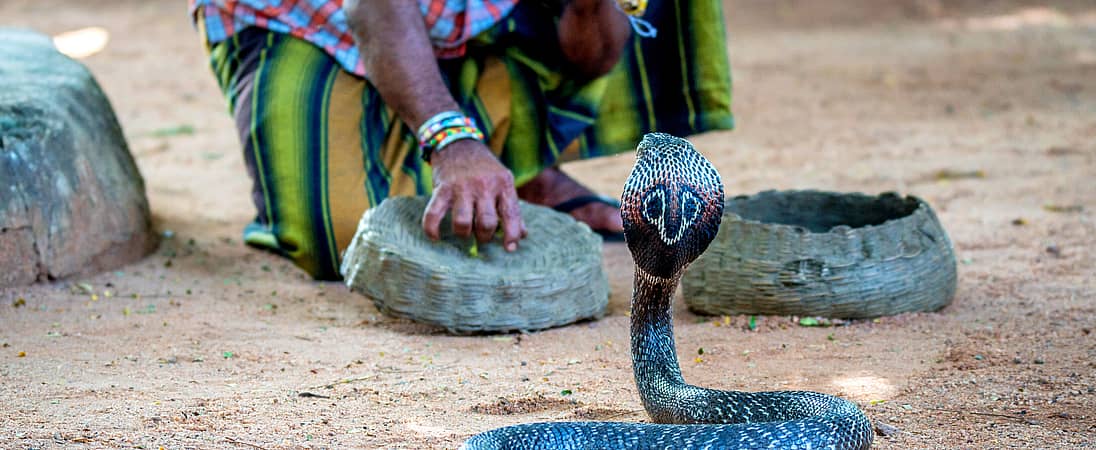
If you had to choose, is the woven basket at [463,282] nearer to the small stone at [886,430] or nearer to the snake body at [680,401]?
the snake body at [680,401]

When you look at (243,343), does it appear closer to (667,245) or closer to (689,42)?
(667,245)

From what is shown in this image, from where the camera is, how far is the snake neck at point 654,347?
7.86 feet

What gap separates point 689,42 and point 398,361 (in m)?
1.94

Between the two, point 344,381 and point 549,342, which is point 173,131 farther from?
point 344,381

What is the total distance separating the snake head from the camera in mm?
2203

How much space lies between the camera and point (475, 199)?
3.29 m

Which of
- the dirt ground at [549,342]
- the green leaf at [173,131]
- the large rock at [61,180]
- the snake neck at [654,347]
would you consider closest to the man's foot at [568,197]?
the dirt ground at [549,342]

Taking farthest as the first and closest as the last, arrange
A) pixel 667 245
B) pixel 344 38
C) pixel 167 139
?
1. pixel 167 139
2. pixel 344 38
3. pixel 667 245

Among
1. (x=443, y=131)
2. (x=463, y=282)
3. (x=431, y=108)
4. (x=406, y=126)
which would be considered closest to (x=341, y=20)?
(x=406, y=126)

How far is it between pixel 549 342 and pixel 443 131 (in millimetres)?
701

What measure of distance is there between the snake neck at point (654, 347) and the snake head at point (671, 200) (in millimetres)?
153

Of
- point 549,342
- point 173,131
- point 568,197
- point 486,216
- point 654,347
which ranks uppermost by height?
point 654,347

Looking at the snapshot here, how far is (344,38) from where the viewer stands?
3.95 m

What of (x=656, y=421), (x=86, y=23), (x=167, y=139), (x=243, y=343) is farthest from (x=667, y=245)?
(x=86, y=23)
